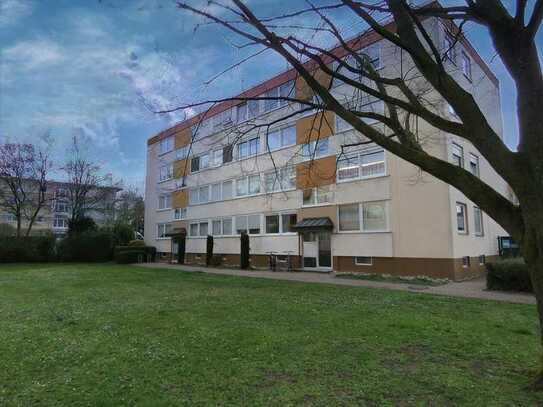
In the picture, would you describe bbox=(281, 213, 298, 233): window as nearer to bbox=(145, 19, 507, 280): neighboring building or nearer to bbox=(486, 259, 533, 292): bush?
bbox=(145, 19, 507, 280): neighboring building

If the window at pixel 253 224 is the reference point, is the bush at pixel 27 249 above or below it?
below

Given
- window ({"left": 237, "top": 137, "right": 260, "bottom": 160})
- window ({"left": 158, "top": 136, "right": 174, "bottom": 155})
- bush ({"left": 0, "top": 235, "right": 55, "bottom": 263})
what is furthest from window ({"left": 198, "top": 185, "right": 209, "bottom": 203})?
bush ({"left": 0, "top": 235, "right": 55, "bottom": 263})

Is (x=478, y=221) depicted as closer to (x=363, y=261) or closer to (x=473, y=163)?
(x=473, y=163)

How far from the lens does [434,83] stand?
3.90 m

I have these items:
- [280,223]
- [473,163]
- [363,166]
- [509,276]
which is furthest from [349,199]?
[509,276]

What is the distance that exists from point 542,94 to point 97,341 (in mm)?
6398

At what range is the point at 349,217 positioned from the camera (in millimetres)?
19172

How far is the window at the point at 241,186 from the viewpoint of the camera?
83.2ft

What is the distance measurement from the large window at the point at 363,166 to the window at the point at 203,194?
12.3 meters

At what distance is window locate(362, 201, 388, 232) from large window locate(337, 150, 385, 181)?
1394 millimetres

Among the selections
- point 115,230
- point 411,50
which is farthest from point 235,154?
point 411,50

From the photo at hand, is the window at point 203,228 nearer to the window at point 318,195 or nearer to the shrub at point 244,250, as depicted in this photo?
the shrub at point 244,250

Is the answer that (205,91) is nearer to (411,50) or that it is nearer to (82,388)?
(411,50)

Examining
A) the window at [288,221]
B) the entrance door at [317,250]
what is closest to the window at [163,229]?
the window at [288,221]
